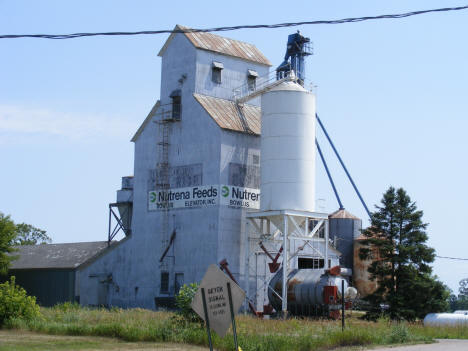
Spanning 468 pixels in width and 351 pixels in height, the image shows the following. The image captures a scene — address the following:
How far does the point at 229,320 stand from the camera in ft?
47.4

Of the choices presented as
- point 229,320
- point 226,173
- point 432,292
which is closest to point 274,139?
point 226,173

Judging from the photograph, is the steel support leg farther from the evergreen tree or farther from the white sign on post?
the white sign on post

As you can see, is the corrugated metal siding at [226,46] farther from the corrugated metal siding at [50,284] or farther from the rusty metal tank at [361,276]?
the corrugated metal siding at [50,284]

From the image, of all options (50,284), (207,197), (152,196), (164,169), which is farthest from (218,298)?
(50,284)

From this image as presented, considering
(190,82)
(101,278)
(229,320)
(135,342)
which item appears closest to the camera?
(229,320)

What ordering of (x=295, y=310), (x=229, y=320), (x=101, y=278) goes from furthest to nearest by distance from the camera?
1. (x=101, y=278)
2. (x=295, y=310)
3. (x=229, y=320)

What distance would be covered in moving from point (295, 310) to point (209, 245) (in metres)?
6.30

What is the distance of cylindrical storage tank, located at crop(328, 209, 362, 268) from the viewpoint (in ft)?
194

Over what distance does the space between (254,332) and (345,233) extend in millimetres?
35057

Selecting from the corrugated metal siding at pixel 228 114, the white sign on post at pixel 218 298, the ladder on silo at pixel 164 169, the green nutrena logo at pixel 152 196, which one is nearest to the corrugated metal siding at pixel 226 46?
the corrugated metal siding at pixel 228 114

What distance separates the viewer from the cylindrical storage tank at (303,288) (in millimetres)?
40062

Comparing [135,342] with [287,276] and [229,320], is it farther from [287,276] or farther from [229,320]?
[287,276]

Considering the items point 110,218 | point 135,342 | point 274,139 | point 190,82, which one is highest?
point 190,82

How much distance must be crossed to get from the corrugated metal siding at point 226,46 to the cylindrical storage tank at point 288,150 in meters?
5.96
